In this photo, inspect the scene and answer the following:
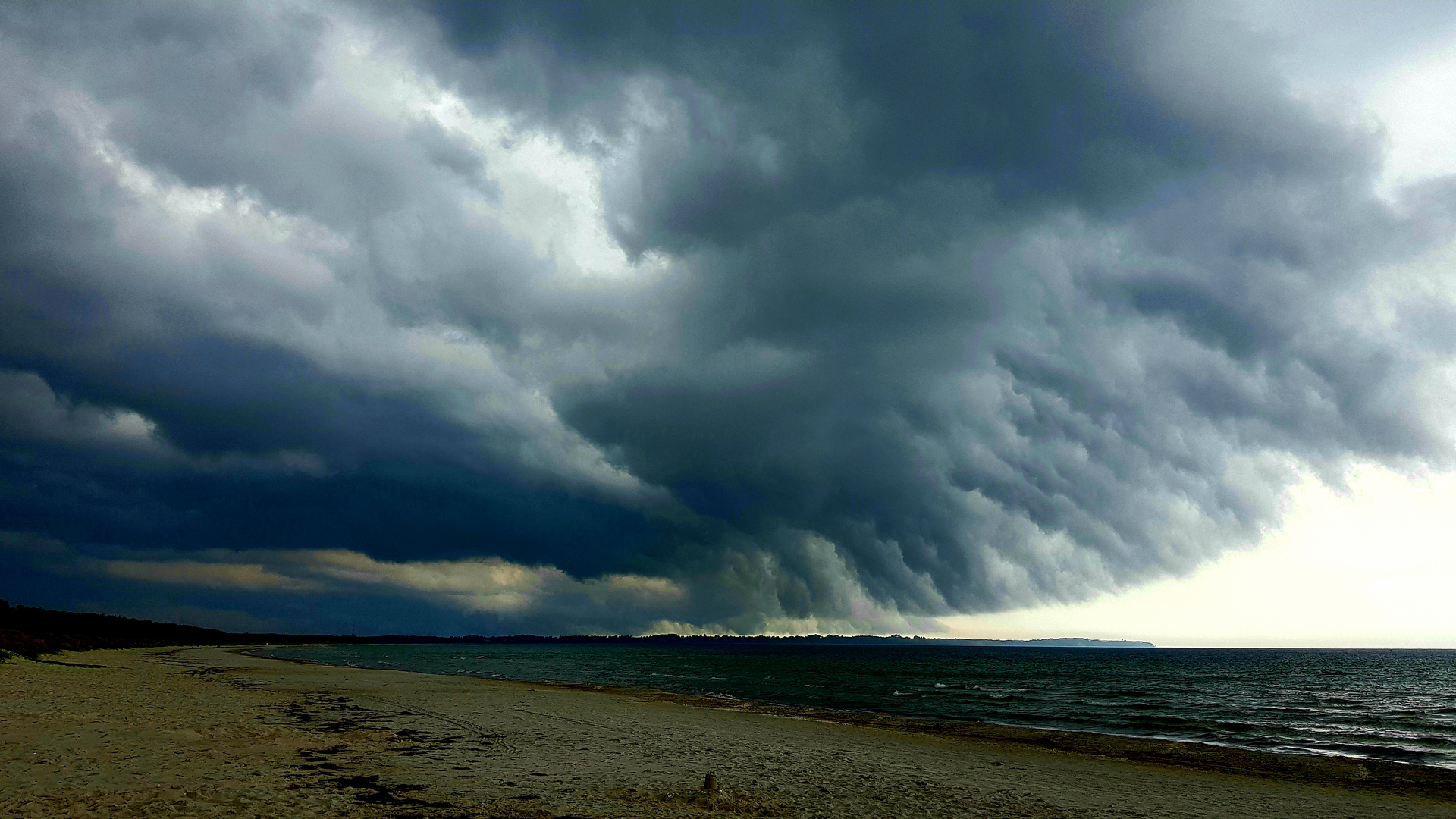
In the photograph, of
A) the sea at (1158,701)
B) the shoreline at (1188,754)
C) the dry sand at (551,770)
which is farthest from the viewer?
the sea at (1158,701)

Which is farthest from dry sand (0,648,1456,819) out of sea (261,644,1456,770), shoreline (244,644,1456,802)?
sea (261,644,1456,770)

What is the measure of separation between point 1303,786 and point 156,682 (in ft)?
203

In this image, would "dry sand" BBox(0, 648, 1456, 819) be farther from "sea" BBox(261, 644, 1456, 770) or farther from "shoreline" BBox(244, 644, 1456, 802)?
"sea" BBox(261, 644, 1456, 770)

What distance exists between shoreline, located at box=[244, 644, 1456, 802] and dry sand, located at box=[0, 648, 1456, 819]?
34cm

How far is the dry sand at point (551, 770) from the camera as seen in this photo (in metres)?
16.0

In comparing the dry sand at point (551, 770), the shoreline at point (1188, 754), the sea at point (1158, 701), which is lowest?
the sea at point (1158, 701)

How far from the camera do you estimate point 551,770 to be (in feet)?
68.2

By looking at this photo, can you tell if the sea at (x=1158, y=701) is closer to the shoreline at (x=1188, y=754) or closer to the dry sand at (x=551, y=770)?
the shoreline at (x=1188, y=754)

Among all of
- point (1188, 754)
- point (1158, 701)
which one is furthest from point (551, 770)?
point (1158, 701)

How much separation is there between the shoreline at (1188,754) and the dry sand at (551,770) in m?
0.34

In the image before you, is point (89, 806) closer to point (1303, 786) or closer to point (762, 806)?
point (762, 806)

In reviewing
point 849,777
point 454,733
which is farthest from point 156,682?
point 849,777

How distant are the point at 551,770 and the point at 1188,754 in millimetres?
28216

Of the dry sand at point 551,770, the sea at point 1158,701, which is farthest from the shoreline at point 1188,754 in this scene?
the sea at point 1158,701
